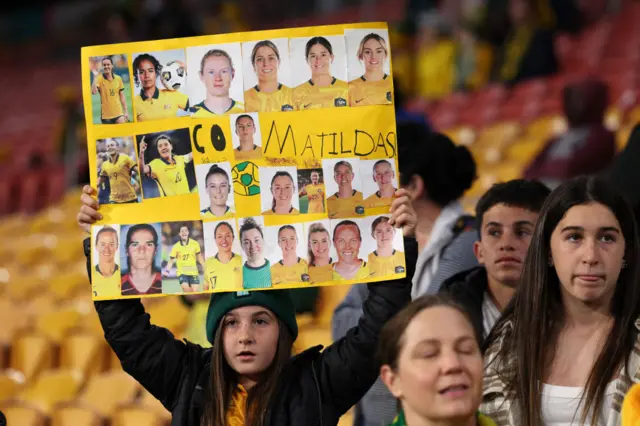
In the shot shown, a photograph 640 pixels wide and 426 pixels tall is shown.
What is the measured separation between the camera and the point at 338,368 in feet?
7.85

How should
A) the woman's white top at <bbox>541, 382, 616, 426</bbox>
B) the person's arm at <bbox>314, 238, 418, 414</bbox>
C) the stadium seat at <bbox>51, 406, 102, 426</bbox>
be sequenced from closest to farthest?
the woman's white top at <bbox>541, 382, 616, 426</bbox>, the person's arm at <bbox>314, 238, 418, 414</bbox>, the stadium seat at <bbox>51, 406, 102, 426</bbox>

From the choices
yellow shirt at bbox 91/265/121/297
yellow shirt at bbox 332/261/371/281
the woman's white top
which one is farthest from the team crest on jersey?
the woman's white top

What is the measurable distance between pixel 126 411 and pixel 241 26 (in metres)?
9.13

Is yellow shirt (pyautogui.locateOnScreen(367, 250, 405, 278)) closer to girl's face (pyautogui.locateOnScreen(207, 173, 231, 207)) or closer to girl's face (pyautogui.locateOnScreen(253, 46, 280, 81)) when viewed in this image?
girl's face (pyautogui.locateOnScreen(207, 173, 231, 207))

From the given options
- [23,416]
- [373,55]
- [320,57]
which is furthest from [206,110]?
[23,416]

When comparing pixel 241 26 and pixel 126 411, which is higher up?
pixel 241 26

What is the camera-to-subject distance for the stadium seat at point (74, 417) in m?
3.88

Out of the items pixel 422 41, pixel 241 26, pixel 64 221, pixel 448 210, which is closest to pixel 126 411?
pixel 448 210

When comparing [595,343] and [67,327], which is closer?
[595,343]

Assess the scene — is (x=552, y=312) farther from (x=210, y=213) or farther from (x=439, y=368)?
(x=210, y=213)

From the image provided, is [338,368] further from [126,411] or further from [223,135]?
[126,411]

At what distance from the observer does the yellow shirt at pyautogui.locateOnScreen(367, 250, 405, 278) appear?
2.39 metres

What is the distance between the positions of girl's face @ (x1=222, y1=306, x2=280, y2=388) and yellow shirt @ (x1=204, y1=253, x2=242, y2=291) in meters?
0.07

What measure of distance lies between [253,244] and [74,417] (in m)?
1.80
